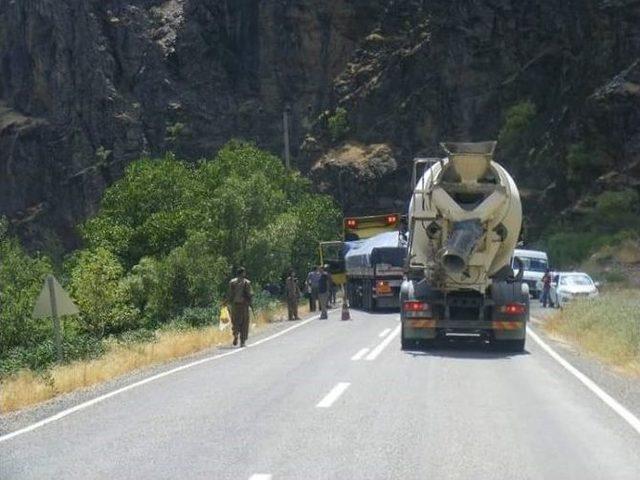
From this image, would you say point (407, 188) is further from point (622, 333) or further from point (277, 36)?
point (622, 333)

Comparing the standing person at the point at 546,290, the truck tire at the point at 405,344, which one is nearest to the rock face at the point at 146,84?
the standing person at the point at 546,290

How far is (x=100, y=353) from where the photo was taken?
24.6 m

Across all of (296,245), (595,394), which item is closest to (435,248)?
(595,394)

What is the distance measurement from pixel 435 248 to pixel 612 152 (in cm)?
4312

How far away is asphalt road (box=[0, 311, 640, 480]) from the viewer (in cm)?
895

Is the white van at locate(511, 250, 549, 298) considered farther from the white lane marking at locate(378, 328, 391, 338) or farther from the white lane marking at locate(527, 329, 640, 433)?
the white lane marking at locate(527, 329, 640, 433)

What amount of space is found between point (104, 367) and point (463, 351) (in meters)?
7.27

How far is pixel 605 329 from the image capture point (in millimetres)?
22594

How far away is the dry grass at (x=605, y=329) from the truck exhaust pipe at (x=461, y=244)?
130 inches

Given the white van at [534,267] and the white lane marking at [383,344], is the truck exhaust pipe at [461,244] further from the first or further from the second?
the white van at [534,267]

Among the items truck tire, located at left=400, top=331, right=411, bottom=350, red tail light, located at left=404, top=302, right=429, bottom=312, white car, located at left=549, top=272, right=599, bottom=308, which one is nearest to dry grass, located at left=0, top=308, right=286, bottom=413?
truck tire, located at left=400, top=331, right=411, bottom=350

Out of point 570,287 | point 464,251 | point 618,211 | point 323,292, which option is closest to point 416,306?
point 464,251

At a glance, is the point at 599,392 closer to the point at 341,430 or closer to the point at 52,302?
the point at 341,430

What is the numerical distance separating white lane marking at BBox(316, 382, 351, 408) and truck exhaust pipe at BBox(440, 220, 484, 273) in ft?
17.8
